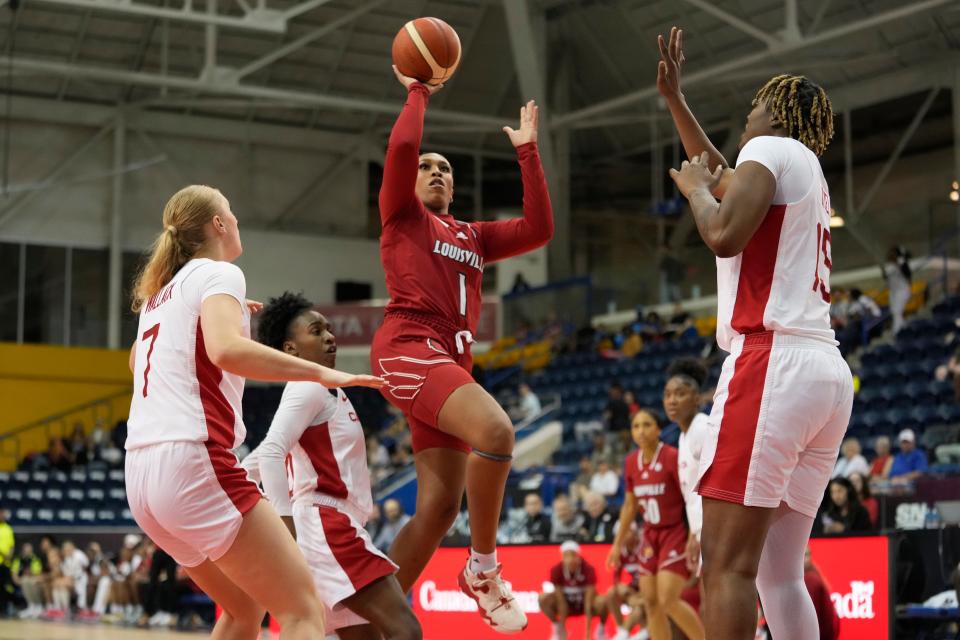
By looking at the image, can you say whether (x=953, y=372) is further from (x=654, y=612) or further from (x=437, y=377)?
(x=437, y=377)

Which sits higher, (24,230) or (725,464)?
(24,230)

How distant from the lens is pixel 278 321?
213 inches

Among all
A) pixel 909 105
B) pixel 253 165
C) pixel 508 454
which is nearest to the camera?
pixel 508 454

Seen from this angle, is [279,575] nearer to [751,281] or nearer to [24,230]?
[751,281]

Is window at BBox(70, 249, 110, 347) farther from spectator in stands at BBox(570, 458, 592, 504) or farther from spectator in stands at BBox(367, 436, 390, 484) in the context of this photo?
spectator in stands at BBox(570, 458, 592, 504)

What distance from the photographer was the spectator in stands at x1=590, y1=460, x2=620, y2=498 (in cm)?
1538

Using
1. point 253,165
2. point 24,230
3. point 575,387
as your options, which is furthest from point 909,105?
point 24,230

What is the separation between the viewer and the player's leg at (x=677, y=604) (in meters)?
8.08

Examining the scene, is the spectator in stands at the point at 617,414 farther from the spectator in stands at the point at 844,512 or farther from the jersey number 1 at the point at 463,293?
the jersey number 1 at the point at 463,293

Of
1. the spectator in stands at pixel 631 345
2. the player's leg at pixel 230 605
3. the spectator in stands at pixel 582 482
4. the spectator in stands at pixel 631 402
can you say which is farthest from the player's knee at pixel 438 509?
the spectator in stands at pixel 631 345

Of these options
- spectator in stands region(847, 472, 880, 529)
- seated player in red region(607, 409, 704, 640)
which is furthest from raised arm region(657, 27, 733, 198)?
spectator in stands region(847, 472, 880, 529)

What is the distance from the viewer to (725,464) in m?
3.84

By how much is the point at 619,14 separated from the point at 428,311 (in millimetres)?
21575

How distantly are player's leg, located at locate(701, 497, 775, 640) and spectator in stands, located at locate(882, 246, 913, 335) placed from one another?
Answer: 49.8 ft
